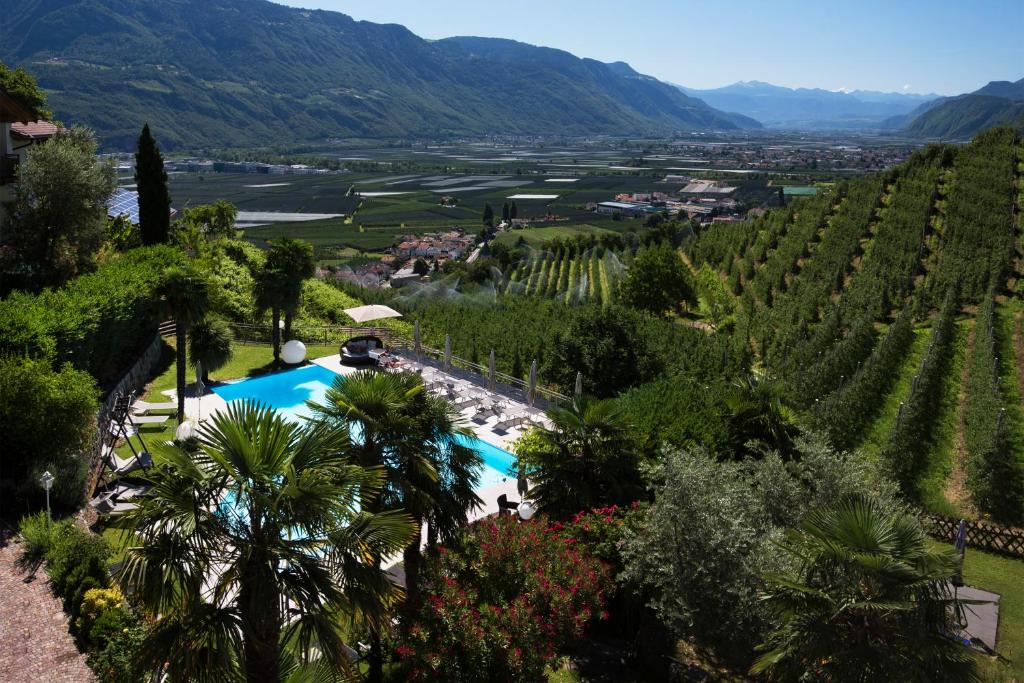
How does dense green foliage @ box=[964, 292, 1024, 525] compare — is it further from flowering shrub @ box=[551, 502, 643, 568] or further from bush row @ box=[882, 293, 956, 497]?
flowering shrub @ box=[551, 502, 643, 568]

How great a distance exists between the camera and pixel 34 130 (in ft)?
86.6

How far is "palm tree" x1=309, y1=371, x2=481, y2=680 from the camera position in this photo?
9.19 meters

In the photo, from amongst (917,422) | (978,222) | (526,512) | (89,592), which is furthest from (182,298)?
(978,222)

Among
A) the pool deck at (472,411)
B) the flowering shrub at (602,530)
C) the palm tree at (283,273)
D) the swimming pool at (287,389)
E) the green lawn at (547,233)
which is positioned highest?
the palm tree at (283,273)

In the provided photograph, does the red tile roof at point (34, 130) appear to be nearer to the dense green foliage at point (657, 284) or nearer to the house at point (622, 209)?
the dense green foliage at point (657, 284)

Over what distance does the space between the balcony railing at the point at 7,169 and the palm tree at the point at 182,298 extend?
26.5 feet

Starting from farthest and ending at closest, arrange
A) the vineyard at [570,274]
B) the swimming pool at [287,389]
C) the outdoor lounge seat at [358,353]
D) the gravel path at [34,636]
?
the vineyard at [570,274]
the outdoor lounge seat at [358,353]
the swimming pool at [287,389]
the gravel path at [34,636]

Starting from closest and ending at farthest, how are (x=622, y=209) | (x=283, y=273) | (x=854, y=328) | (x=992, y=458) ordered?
(x=992, y=458) → (x=283, y=273) → (x=854, y=328) → (x=622, y=209)

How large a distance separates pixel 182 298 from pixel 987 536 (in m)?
18.9

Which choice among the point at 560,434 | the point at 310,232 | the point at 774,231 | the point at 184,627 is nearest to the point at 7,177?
the point at 560,434

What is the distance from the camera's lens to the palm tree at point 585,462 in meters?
11.9

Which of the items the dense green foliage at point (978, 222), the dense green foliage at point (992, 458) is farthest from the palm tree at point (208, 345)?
the dense green foliage at point (978, 222)

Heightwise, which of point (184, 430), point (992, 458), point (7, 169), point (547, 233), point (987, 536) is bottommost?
point (547, 233)

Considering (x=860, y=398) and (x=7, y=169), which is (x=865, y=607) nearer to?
(x=860, y=398)
